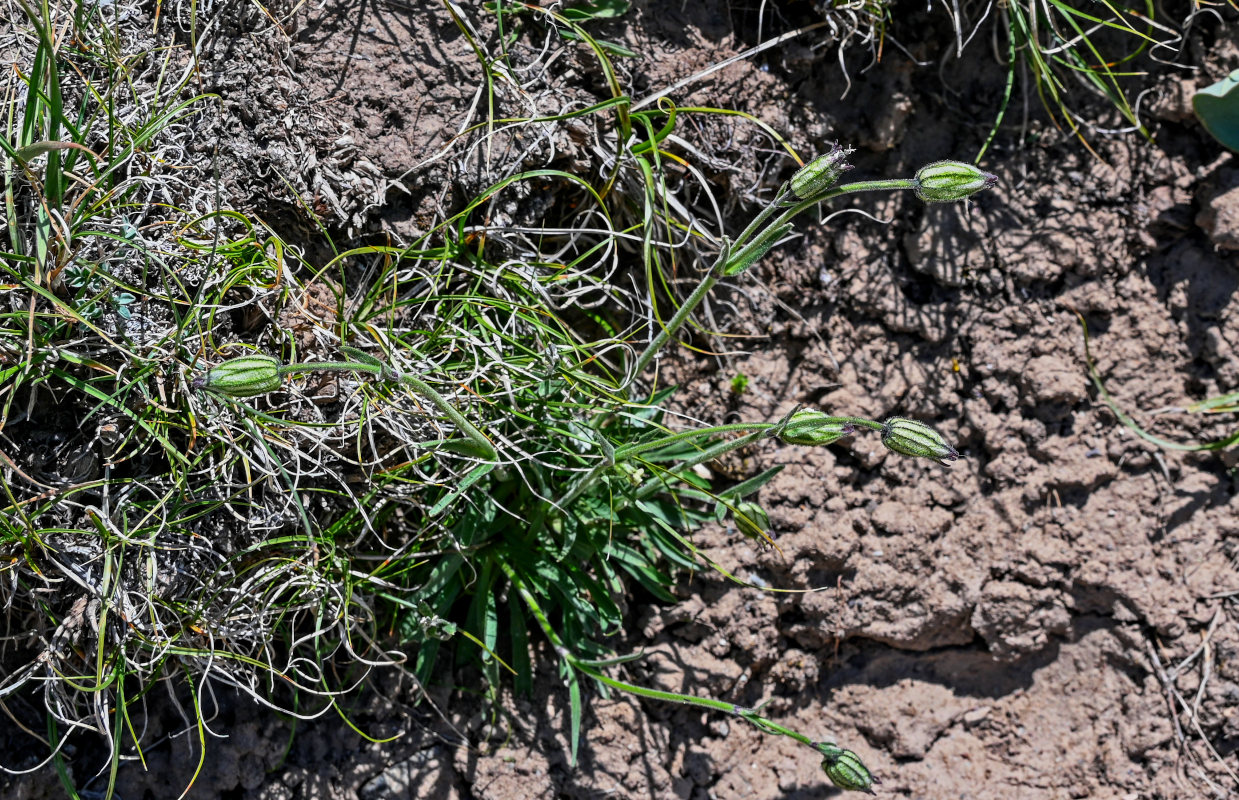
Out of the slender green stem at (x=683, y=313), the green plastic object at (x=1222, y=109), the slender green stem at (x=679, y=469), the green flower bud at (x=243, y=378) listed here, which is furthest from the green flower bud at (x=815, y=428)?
the green plastic object at (x=1222, y=109)

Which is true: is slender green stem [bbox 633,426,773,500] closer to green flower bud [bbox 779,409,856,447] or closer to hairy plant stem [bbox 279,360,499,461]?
green flower bud [bbox 779,409,856,447]

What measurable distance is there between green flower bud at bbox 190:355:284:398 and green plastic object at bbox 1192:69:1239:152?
95.5 inches

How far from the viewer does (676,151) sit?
252 cm

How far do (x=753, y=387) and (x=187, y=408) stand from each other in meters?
1.43

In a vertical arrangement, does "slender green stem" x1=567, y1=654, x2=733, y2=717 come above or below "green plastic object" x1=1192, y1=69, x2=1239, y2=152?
below

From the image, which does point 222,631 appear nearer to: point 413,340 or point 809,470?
point 413,340

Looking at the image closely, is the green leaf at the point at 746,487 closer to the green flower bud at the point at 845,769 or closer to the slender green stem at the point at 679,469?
the slender green stem at the point at 679,469

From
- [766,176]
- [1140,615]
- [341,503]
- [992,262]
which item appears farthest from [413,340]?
[1140,615]

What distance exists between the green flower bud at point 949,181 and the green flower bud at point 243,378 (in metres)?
1.21

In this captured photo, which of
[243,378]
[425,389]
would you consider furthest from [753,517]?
[243,378]

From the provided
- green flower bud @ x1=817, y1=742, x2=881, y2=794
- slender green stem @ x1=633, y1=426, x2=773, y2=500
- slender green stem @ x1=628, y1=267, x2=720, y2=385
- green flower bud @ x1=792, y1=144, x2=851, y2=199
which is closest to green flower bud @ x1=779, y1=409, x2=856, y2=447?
slender green stem @ x1=633, y1=426, x2=773, y2=500

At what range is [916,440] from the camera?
1.78m

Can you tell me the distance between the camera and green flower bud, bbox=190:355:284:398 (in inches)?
65.7

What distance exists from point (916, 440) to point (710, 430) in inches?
15.1
